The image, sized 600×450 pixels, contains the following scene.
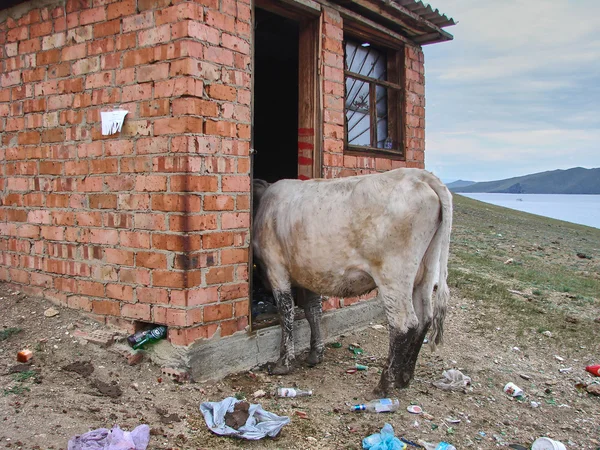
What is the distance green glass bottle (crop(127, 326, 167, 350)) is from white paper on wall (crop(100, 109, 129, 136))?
5.57 feet

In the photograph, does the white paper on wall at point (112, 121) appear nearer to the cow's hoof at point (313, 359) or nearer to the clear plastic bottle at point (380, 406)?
the cow's hoof at point (313, 359)

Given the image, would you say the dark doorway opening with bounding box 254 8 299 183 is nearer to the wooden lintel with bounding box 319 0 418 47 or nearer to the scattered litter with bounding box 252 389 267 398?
the wooden lintel with bounding box 319 0 418 47

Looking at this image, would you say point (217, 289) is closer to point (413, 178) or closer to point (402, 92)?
point (413, 178)

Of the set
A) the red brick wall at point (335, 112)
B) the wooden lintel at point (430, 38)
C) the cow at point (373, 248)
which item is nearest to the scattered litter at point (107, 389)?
the cow at point (373, 248)

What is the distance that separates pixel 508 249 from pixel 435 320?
926 centimetres

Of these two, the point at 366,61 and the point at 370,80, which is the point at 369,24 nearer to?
the point at 366,61

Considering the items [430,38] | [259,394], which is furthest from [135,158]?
[430,38]

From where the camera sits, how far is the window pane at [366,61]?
20.6 ft

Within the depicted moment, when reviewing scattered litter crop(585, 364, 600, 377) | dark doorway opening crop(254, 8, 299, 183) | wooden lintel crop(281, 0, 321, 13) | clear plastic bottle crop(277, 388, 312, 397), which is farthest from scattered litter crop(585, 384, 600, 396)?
dark doorway opening crop(254, 8, 299, 183)

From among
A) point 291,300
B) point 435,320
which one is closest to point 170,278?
point 291,300

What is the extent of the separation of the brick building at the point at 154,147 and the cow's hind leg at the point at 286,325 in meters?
0.16

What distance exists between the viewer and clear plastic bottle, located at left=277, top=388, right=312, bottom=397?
431cm

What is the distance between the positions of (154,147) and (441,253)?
8.12 ft

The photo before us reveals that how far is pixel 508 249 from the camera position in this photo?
42.3ft
